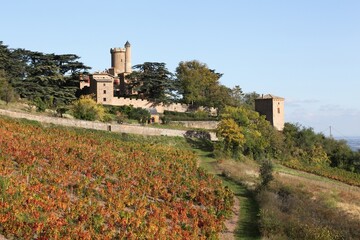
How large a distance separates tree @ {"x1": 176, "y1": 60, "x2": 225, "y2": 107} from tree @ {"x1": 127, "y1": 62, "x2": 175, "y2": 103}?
259cm

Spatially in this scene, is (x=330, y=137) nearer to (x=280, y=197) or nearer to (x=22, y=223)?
(x=280, y=197)

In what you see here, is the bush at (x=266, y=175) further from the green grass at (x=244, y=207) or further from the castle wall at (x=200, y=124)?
the castle wall at (x=200, y=124)

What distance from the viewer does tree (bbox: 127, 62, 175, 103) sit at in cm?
6391

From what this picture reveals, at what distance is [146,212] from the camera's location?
62.8ft

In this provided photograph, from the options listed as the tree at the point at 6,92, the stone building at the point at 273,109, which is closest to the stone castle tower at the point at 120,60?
the stone building at the point at 273,109

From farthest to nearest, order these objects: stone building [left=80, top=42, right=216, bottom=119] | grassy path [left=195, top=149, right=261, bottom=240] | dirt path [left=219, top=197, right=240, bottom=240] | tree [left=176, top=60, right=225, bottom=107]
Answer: tree [left=176, top=60, right=225, bottom=107] < stone building [left=80, top=42, right=216, bottom=119] < grassy path [left=195, top=149, right=261, bottom=240] < dirt path [left=219, top=197, right=240, bottom=240]

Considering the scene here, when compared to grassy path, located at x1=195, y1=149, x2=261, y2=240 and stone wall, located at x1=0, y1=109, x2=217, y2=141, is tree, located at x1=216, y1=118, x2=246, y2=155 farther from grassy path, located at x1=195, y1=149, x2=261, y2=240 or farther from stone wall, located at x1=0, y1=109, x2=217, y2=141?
grassy path, located at x1=195, y1=149, x2=261, y2=240

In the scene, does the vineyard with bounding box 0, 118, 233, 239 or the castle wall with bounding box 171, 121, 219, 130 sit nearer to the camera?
the vineyard with bounding box 0, 118, 233, 239

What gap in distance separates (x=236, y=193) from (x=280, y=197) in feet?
9.54

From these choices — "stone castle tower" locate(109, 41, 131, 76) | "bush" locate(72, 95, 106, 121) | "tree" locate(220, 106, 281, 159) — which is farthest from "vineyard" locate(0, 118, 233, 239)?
"stone castle tower" locate(109, 41, 131, 76)

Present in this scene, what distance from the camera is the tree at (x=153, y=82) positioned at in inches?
2516

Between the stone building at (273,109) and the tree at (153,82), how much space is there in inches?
498

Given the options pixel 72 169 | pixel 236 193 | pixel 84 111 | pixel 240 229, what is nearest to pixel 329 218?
pixel 240 229

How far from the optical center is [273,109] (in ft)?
204
